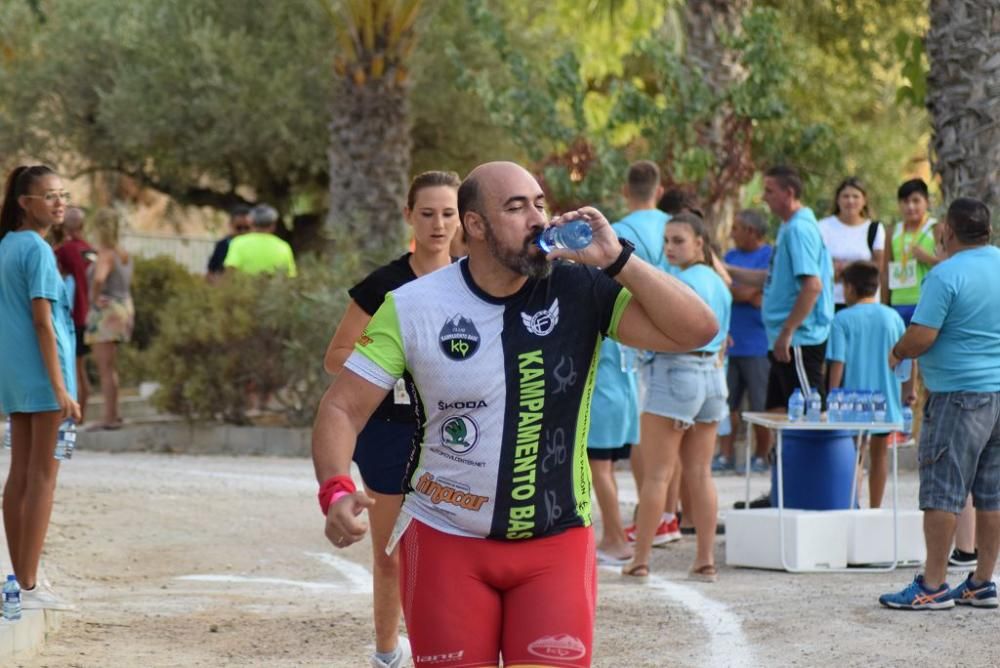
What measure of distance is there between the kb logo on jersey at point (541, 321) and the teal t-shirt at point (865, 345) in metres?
5.84

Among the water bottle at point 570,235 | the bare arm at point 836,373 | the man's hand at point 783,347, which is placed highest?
the water bottle at point 570,235

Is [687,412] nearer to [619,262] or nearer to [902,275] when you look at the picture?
[902,275]

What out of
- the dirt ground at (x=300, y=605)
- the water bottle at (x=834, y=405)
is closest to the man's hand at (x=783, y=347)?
the water bottle at (x=834, y=405)

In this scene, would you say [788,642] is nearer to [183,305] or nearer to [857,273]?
[857,273]

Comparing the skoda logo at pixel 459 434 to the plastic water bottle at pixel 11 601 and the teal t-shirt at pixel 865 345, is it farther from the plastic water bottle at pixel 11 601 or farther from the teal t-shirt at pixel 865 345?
the teal t-shirt at pixel 865 345

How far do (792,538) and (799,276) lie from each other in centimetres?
156

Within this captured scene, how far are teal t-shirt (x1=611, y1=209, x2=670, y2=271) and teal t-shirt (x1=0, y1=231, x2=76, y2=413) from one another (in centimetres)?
331

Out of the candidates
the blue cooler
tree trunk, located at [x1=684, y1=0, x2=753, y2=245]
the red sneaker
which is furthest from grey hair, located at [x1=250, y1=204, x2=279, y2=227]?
the blue cooler

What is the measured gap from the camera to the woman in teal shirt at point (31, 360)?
284 inches

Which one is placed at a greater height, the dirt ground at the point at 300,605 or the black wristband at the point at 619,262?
the black wristband at the point at 619,262

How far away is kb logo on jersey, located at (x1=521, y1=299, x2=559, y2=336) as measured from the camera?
433cm

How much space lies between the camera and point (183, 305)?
15.8m

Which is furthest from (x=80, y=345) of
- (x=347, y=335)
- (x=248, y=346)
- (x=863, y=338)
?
(x=347, y=335)

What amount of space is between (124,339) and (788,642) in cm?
997
